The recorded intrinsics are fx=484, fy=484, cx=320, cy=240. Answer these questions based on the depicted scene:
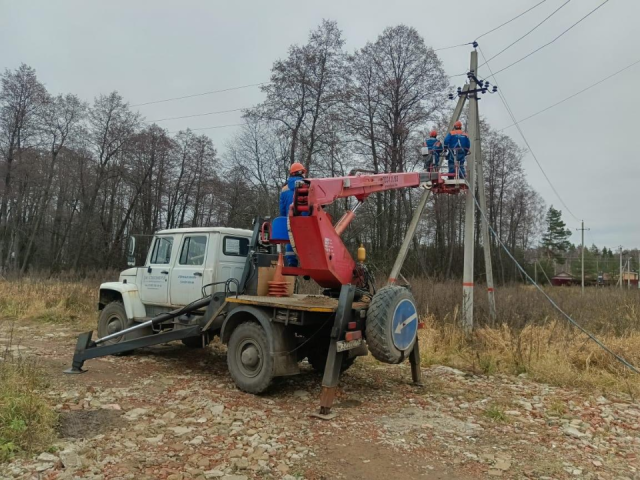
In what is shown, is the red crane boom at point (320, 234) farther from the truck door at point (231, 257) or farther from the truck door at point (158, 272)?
the truck door at point (158, 272)

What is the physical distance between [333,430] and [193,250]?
409cm

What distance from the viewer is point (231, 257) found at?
796 centimetres

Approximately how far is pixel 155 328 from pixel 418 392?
4.42 m

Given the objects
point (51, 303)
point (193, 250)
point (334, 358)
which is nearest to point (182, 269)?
point (193, 250)

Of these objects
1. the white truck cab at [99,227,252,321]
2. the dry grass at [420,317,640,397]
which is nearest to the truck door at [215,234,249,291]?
the white truck cab at [99,227,252,321]

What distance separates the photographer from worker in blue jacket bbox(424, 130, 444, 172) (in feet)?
36.9

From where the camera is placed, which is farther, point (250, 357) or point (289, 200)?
point (289, 200)

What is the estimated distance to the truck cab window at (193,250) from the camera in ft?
26.0

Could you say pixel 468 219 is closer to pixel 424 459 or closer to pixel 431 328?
pixel 431 328

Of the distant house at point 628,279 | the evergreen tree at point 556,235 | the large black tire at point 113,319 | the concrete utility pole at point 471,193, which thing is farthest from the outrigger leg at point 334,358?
the evergreen tree at point 556,235

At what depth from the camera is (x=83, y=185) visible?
34.6 meters

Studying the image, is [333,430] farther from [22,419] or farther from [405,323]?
[22,419]

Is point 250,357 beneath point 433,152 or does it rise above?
beneath

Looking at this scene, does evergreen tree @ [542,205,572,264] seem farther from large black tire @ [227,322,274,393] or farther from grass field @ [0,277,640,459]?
large black tire @ [227,322,274,393]
